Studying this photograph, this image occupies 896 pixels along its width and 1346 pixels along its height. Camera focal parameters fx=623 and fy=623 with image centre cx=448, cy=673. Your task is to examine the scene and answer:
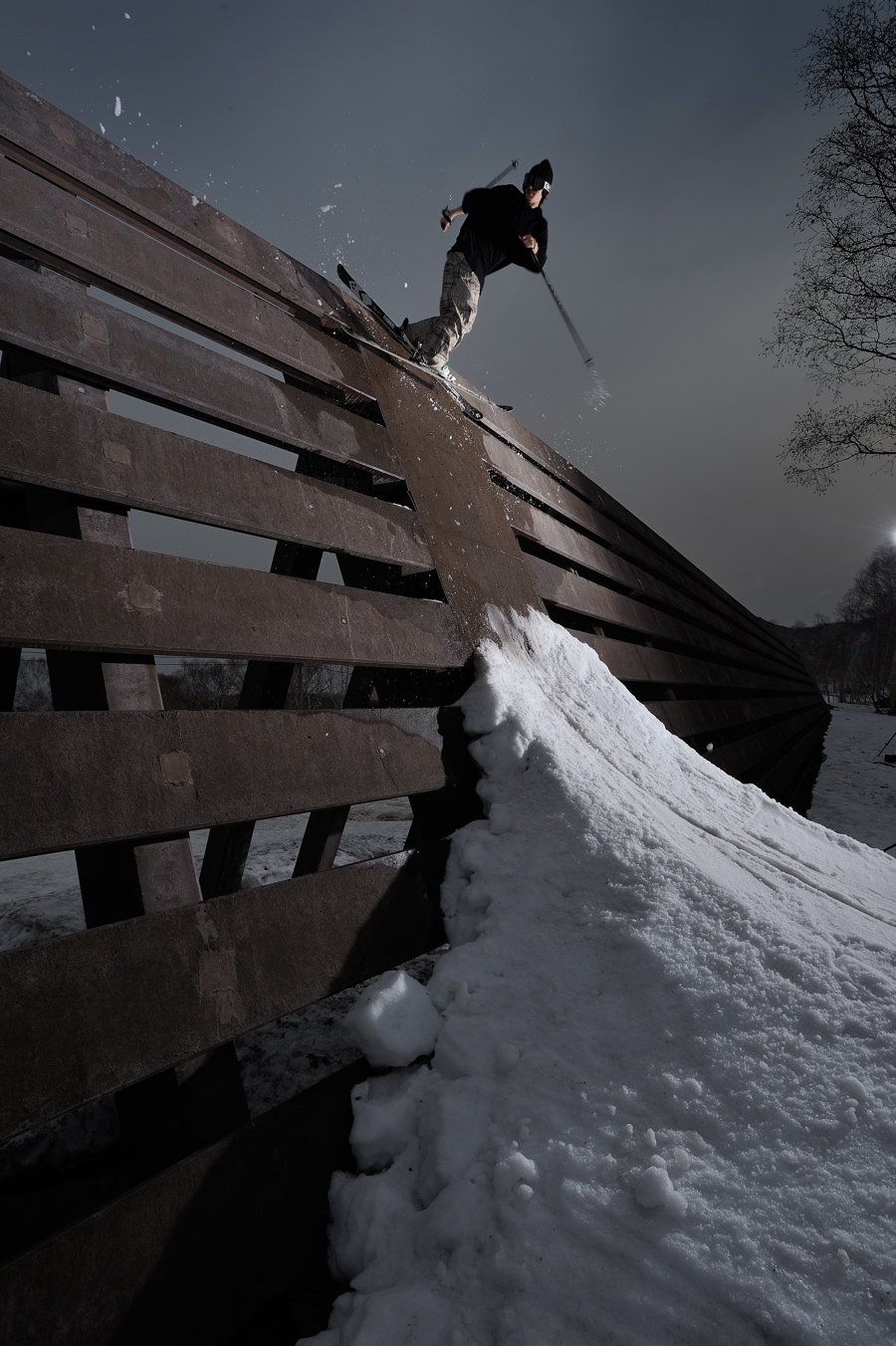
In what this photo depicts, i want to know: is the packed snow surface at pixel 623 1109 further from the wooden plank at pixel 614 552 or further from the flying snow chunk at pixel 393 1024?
the wooden plank at pixel 614 552

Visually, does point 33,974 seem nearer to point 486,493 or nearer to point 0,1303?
point 0,1303

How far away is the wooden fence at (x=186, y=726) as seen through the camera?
1006 mm

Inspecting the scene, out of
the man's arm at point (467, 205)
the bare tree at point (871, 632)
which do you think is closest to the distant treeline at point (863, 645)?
the bare tree at point (871, 632)

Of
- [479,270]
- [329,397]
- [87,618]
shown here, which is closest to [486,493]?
[329,397]

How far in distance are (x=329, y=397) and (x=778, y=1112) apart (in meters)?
2.54

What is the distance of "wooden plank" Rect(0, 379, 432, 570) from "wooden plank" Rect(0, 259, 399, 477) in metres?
0.20

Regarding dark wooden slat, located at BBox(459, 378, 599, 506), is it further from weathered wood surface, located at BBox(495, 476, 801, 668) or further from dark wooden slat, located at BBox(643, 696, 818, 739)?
dark wooden slat, located at BBox(643, 696, 818, 739)

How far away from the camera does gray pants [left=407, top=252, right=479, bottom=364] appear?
4320 millimetres

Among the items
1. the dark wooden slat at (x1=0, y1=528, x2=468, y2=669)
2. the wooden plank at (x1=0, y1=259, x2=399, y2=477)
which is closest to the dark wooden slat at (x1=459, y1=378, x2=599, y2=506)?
the wooden plank at (x1=0, y1=259, x2=399, y2=477)

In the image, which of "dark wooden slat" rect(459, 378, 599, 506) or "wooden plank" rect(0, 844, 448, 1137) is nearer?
"wooden plank" rect(0, 844, 448, 1137)

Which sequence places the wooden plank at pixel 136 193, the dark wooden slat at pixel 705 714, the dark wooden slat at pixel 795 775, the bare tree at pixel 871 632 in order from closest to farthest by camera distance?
the wooden plank at pixel 136 193
the dark wooden slat at pixel 705 714
the dark wooden slat at pixel 795 775
the bare tree at pixel 871 632

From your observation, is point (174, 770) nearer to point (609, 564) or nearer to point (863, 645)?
point (609, 564)

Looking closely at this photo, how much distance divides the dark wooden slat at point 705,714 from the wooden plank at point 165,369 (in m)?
2.35

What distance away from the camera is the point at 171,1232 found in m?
0.99
